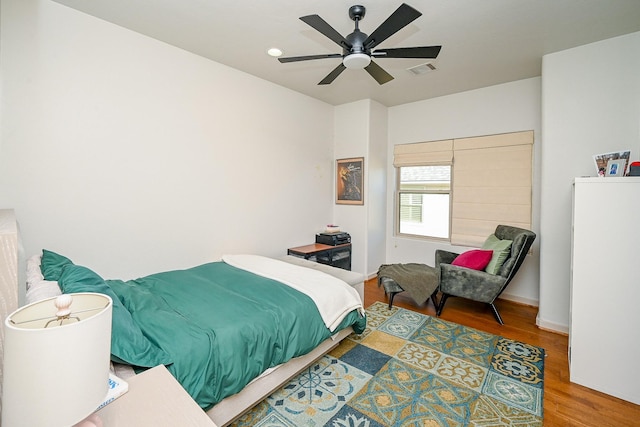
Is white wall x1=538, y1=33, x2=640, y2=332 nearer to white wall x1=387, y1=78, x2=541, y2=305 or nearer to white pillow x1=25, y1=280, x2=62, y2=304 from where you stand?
white wall x1=387, y1=78, x2=541, y2=305

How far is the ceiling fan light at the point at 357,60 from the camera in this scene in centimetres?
210

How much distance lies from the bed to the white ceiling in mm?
2120

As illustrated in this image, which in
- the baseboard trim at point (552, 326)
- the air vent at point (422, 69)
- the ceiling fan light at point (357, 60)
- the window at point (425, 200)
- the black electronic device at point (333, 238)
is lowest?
the baseboard trim at point (552, 326)

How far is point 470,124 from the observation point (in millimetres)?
4102

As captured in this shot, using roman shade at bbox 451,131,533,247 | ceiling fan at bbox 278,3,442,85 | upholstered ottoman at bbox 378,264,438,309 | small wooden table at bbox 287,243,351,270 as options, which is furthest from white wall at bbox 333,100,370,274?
ceiling fan at bbox 278,3,442,85

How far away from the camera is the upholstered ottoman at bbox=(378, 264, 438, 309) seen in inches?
132

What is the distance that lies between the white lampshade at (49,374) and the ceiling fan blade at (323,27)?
191 centimetres

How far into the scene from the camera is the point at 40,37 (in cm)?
221

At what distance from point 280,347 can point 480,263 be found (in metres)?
2.56

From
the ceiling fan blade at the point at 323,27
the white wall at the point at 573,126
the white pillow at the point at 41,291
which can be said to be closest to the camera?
the white pillow at the point at 41,291

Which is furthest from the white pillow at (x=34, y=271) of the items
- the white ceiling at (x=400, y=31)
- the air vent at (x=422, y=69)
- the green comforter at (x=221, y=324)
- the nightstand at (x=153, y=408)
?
the air vent at (x=422, y=69)

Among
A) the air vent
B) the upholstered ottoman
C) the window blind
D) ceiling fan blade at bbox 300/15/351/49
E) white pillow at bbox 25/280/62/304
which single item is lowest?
the upholstered ottoman

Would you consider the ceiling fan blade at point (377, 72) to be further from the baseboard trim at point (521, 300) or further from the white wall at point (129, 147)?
the baseboard trim at point (521, 300)

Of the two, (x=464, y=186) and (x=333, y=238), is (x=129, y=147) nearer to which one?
(x=333, y=238)
